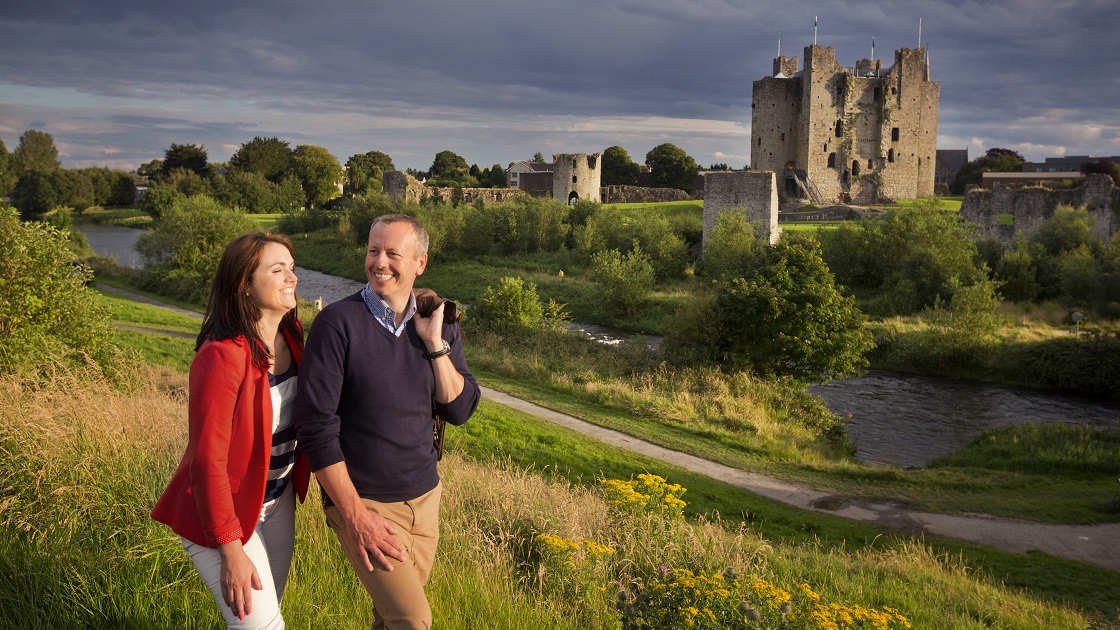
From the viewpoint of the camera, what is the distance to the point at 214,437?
8.70 ft

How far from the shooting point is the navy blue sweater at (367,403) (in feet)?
9.18

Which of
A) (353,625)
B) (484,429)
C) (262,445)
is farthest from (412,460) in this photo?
(484,429)

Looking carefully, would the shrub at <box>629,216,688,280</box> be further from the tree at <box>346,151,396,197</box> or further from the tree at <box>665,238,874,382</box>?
the tree at <box>346,151,396,197</box>

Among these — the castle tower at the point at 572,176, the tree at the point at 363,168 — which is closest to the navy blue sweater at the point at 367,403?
the castle tower at the point at 572,176

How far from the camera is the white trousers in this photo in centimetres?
272

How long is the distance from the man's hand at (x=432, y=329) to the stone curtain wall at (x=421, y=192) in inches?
1911

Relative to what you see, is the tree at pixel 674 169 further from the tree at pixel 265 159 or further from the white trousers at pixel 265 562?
the white trousers at pixel 265 562

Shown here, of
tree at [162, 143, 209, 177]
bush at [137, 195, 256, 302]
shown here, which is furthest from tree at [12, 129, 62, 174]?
bush at [137, 195, 256, 302]

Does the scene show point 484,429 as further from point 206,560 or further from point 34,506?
point 206,560

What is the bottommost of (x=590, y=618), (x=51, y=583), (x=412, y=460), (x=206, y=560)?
(x=590, y=618)

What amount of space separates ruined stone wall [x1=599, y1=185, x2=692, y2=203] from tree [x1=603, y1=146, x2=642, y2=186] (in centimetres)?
1174

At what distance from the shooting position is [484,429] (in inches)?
512

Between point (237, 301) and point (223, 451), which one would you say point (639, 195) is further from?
point (223, 451)

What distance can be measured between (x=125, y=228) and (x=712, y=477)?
62039 mm
